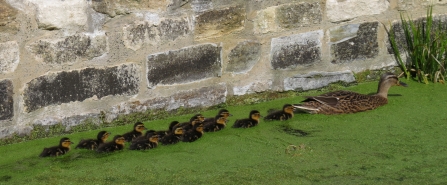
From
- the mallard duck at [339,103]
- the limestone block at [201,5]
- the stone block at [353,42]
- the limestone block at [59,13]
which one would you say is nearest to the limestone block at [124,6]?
the limestone block at [59,13]

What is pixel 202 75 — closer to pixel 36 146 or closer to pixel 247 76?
pixel 247 76

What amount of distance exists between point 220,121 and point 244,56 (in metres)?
0.71

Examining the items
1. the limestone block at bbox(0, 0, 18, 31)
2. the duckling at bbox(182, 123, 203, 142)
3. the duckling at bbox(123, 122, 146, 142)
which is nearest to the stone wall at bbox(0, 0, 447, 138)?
the limestone block at bbox(0, 0, 18, 31)

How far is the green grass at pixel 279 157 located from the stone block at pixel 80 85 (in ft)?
1.09

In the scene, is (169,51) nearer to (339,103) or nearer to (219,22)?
(219,22)

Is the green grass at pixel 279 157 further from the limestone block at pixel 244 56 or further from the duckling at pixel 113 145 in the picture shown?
the limestone block at pixel 244 56

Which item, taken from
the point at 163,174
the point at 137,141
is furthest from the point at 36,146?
the point at 163,174

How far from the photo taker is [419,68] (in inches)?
308

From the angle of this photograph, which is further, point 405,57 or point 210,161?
point 405,57

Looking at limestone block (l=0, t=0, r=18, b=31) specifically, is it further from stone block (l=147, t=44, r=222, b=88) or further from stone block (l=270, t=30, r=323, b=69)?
stone block (l=270, t=30, r=323, b=69)

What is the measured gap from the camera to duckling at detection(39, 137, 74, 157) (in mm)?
6285

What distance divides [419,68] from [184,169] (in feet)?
9.67

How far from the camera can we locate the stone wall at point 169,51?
6.36 metres

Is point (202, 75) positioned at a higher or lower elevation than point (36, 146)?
higher
